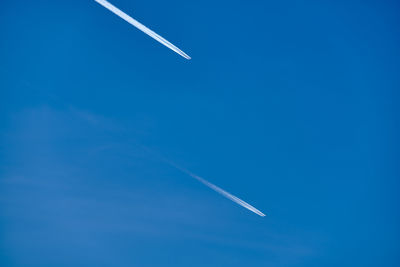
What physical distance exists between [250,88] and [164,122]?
837 mm

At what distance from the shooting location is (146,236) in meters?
2.57

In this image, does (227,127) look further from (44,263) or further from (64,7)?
(44,263)

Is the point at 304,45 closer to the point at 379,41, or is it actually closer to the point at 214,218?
the point at 379,41

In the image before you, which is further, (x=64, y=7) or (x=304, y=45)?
(x=304, y=45)

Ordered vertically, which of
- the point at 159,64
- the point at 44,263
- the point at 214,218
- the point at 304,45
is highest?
the point at 304,45

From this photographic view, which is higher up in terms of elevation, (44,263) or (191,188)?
(191,188)

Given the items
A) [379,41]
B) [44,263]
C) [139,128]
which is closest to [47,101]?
[139,128]

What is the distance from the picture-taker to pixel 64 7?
2498mm

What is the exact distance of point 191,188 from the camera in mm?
2566

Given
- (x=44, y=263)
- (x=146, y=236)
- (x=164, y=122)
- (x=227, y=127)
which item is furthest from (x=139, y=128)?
(x=44, y=263)

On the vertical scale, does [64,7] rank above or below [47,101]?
above

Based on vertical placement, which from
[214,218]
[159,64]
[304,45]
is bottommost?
[214,218]

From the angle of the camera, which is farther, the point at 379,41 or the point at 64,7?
the point at 379,41

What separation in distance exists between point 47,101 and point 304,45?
2.31m
